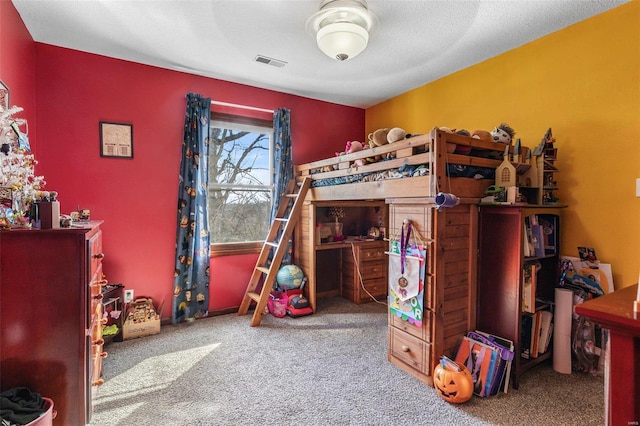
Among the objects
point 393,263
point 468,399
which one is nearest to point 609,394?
point 468,399

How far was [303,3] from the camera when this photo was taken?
6.94 feet

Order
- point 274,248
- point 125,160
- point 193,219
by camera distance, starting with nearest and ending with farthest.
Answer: point 125,160, point 193,219, point 274,248

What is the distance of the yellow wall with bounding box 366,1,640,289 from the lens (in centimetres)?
216

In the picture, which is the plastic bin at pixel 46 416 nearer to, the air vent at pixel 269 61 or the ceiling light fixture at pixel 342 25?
the ceiling light fixture at pixel 342 25

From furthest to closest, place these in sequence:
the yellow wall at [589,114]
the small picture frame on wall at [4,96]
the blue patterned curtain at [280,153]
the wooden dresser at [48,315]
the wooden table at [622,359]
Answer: the blue patterned curtain at [280,153], the yellow wall at [589,114], the small picture frame on wall at [4,96], the wooden dresser at [48,315], the wooden table at [622,359]

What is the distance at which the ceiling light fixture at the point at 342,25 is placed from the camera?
2.04 meters

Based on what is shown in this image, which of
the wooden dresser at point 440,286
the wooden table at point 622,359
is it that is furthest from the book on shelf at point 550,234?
the wooden table at point 622,359

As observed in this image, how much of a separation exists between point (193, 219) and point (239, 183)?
688 millimetres

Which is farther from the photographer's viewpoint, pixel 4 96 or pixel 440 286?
pixel 440 286

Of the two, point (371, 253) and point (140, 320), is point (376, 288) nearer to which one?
point (371, 253)

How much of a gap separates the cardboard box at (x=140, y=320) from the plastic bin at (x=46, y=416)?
1486mm

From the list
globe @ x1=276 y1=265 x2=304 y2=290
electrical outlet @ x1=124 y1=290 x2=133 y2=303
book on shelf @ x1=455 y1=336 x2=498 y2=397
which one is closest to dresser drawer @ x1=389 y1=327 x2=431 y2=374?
book on shelf @ x1=455 y1=336 x2=498 y2=397

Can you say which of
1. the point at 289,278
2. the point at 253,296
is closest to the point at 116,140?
the point at 253,296

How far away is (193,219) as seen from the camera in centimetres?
323
